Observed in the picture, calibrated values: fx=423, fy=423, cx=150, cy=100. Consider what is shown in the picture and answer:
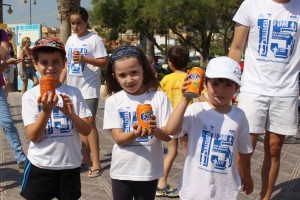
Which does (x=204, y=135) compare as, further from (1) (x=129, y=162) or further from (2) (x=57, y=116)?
(2) (x=57, y=116)

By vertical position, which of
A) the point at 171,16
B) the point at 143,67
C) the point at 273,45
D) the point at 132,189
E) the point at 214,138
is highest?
the point at 171,16

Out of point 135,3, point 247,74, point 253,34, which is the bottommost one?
point 247,74

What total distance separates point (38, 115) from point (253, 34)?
192 cm

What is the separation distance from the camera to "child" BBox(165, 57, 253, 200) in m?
2.66

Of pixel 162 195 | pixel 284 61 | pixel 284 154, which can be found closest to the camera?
pixel 284 61

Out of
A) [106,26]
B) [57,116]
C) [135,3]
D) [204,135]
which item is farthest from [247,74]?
[106,26]

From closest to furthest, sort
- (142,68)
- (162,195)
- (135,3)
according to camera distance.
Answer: (142,68) → (162,195) → (135,3)

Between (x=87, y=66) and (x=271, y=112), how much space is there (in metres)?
2.39

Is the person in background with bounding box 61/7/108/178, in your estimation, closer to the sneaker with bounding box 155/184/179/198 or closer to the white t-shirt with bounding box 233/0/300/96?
the sneaker with bounding box 155/184/179/198

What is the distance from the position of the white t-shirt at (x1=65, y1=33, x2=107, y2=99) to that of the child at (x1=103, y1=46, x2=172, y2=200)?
224 cm

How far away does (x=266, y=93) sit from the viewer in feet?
11.8

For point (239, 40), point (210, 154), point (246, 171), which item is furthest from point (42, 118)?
point (239, 40)

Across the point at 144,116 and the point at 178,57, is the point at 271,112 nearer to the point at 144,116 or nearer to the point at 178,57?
the point at 178,57

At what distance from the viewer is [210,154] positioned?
2.70 meters
